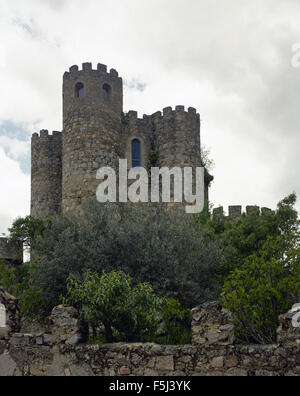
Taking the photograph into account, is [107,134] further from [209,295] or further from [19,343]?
[19,343]

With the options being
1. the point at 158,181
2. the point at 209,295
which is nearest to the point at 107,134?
the point at 158,181

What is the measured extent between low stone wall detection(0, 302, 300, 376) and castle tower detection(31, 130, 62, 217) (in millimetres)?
16459

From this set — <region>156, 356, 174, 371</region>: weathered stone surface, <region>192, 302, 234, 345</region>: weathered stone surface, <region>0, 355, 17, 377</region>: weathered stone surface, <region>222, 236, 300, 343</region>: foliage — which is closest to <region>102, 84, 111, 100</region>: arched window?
<region>222, 236, 300, 343</region>: foliage

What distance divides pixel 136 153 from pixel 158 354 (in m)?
16.9

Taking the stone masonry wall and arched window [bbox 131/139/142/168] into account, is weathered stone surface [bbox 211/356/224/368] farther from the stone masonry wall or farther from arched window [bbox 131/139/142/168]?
arched window [bbox 131/139/142/168]

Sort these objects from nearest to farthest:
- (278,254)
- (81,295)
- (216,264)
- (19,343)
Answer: (19,343) → (81,295) → (278,254) → (216,264)

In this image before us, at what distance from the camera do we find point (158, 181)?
1001 inches

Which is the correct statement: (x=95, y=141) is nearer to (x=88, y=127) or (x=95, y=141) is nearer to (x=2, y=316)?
(x=88, y=127)

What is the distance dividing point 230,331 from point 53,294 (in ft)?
22.6

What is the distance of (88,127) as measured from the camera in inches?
955

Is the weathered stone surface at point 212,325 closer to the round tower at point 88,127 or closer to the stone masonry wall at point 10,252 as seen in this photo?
the round tower at point 88,127

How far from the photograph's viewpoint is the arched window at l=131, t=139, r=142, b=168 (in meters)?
25.8

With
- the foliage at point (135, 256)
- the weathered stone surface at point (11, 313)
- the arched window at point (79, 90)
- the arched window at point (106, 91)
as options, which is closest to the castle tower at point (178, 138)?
the arched window at point (106, 91)

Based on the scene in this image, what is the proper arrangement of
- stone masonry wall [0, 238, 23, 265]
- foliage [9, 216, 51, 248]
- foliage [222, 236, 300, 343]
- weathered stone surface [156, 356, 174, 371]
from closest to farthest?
weathered stone surface [156, 356, 174, 371]
foliage [222, 236, 300, 343]
foliage [9, 216, 51, 248]
stone masonry wall [0, 238, 23, 265]
